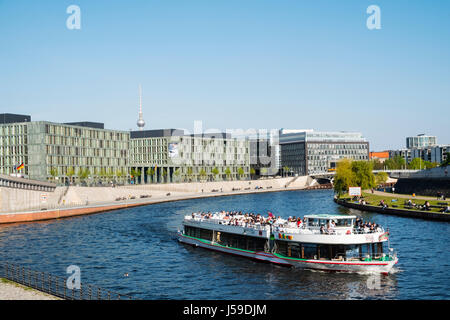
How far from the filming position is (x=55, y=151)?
15225 centimetres

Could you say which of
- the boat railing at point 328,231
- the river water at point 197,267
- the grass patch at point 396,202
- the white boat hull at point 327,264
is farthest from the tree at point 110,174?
the boat railing at point 328,231

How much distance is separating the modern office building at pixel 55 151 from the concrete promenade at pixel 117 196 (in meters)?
24.2

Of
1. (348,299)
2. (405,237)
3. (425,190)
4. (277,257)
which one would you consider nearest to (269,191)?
(425,190)

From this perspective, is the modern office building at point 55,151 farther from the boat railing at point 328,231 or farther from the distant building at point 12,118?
the boat railing at point 328,231

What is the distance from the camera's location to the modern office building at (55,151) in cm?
14700

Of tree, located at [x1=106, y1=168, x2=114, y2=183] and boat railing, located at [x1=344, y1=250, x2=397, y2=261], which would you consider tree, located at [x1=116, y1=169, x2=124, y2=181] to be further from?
boat railing, located at [x1=344, y1=250, x2=397, y2=261]

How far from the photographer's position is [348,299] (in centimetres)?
3566

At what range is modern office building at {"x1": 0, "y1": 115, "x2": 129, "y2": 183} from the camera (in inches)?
5787

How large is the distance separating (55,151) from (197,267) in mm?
116419

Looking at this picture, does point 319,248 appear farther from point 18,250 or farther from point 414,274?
point 18,250

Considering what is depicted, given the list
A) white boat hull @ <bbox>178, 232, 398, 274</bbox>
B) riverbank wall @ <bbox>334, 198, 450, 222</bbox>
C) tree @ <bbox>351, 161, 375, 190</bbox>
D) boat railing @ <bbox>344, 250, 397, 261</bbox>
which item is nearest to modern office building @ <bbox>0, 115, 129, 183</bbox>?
tree @ <bbox>351, 161, 375, 190</bbox>

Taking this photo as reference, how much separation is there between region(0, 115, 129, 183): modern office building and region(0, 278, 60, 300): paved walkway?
107 m
